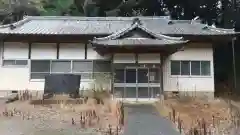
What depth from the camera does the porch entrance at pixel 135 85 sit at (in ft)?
57.0

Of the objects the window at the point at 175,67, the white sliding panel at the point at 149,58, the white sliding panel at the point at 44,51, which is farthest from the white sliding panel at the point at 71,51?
the window at the point at 175,67

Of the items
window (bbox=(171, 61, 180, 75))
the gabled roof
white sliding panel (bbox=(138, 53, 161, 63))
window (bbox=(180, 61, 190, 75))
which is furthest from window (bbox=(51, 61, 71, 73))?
window (bbox=(180, 61, 190, 75))

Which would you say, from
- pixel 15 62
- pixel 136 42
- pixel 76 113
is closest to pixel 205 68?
pixel 136 42

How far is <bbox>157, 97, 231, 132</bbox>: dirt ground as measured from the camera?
35.0 ft

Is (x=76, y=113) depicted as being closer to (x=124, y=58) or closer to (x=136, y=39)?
(x=124, y=58)

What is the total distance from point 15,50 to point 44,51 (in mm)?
1860

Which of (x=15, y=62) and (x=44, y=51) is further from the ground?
(x=44, y=51)

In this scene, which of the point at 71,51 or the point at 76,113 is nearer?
the point at 76,113

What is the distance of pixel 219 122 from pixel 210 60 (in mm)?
8910

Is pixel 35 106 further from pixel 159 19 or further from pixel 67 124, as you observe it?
pixel 159 19

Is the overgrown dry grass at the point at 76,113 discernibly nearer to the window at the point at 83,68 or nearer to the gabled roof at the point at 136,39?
the window at the point at 83,68

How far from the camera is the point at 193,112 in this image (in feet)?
43.1

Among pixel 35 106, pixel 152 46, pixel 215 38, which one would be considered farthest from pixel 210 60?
pixel 35 106

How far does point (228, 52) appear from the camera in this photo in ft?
95.7
